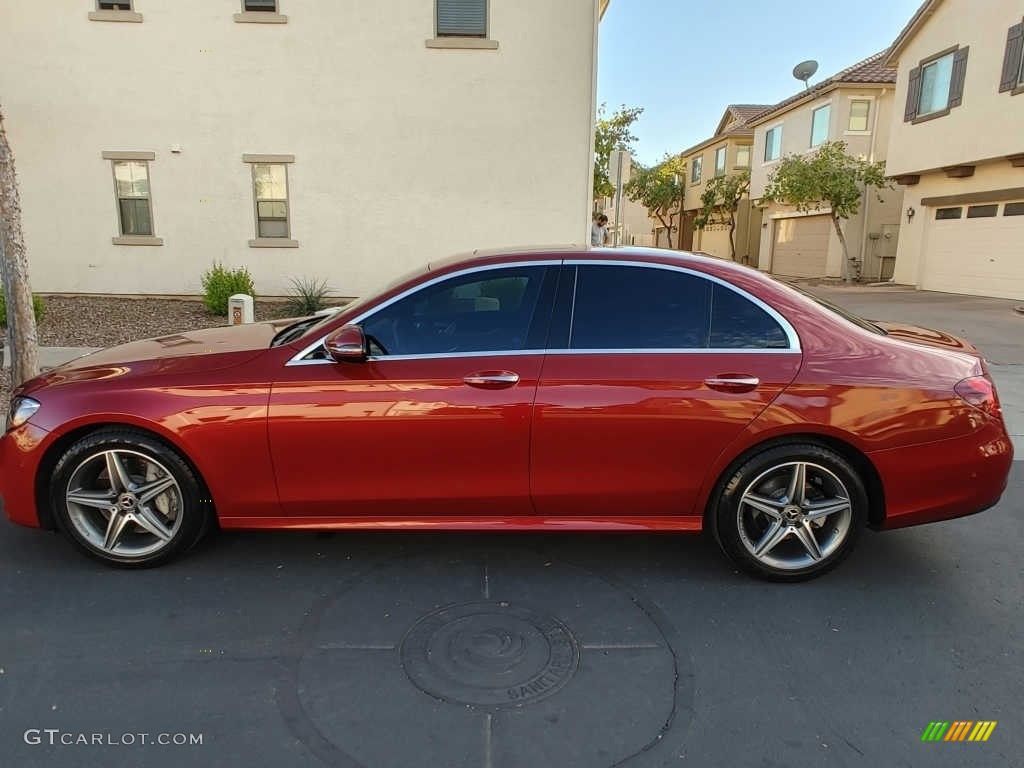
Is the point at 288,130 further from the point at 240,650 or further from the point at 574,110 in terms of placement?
the point at 240,650

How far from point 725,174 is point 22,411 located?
33075 mm

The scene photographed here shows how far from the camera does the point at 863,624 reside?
3.06 m

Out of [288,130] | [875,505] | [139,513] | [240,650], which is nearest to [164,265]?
[288,130]

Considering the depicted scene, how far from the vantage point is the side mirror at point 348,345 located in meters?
3.14

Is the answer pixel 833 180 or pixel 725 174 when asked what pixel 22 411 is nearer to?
pixel 833 180

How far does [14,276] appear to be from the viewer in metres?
5.58

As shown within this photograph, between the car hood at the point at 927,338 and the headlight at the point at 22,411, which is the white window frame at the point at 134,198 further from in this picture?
the car hood at the point at 927,338

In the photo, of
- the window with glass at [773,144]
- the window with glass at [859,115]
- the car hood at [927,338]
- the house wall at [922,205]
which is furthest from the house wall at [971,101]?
the car hood at [927,338]

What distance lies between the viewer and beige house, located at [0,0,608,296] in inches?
460

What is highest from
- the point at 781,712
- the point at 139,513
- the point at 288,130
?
the point at 288,130

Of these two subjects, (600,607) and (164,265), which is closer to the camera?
(600,607)

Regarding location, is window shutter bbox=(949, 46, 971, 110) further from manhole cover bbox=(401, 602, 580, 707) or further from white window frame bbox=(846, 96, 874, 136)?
manhole cover bbox=(401, 602, 580, 707)

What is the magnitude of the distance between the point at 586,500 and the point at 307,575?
4.71ft

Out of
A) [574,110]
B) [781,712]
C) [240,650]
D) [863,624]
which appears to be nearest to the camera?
[781,712]
